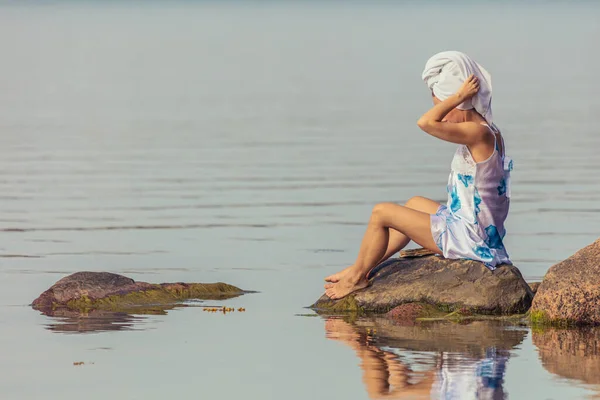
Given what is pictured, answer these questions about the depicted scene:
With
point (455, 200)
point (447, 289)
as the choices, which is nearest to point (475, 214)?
point (455, 200)

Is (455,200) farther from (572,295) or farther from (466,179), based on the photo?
(572,295)

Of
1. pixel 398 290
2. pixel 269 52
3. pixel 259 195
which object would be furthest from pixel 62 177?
pixel 269 52

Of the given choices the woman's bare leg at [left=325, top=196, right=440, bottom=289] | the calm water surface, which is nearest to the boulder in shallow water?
the calm water surface

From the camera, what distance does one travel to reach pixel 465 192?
472 inches

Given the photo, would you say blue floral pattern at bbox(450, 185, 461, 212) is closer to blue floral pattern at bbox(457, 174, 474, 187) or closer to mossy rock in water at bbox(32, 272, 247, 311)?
blue floral pattern at bbox(457, 174, 474, 187)

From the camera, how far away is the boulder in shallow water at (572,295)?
1140 centimetres

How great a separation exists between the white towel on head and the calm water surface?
1.59 meters

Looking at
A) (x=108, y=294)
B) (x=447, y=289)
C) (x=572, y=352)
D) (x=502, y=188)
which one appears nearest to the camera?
(x=572, y=352)

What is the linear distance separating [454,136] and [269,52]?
4554 centimetres

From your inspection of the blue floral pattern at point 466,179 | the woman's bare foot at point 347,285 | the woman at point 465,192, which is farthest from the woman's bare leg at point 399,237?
the blue floral pattern at point 466,179

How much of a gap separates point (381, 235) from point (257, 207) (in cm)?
691

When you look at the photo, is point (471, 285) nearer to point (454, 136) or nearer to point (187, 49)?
point (454, 136)

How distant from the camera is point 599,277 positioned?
1140 centimetres

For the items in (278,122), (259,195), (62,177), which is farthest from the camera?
(278,122)
